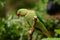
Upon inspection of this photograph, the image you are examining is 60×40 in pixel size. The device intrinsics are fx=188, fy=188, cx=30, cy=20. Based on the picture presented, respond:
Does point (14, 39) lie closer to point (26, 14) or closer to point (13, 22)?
point (13, 22)

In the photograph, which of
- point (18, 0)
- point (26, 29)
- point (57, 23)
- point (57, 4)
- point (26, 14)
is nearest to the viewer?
point (26, 14)

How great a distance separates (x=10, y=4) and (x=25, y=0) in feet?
0.86

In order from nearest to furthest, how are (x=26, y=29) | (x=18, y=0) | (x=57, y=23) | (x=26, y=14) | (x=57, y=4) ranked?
(x=26, y=14), (x=26, y=29), (x=57, y=23), (x=57, y=4), (x=18, y=0)

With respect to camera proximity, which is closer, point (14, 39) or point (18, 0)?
point (14, 39)

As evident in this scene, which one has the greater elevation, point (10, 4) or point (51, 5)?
point (51, 5)

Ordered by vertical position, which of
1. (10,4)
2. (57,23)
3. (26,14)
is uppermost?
(26,14)

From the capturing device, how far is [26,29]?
1.20 metres

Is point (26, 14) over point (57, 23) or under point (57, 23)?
over

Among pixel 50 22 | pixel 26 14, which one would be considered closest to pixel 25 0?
pixel 50 22

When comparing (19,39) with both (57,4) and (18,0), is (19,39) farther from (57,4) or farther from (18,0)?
(18,0)

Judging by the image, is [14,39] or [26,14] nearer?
[26,14]

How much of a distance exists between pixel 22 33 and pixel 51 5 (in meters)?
0.69

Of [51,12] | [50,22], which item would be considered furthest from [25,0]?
→ [50,22]

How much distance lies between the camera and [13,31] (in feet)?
4.23
